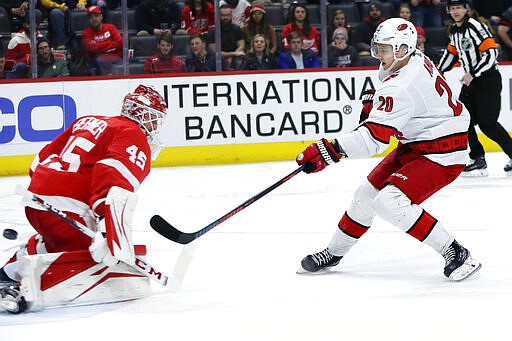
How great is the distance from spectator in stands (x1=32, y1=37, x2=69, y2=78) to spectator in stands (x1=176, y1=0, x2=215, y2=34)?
0.97 metres

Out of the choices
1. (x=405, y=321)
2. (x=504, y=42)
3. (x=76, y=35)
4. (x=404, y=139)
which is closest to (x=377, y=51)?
(x=404, y=139)

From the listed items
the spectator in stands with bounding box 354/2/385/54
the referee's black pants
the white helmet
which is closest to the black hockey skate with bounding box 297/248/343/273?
the white helmet

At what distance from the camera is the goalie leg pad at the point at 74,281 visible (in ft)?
10.8

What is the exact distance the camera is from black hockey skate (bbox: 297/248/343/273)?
3908 mm

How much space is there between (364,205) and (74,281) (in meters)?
1.12

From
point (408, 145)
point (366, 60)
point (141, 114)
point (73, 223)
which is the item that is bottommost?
point (366, 60)

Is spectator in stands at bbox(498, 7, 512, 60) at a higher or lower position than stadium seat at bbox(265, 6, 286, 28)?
lower

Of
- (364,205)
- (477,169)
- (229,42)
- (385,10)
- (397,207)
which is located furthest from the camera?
(385,10)

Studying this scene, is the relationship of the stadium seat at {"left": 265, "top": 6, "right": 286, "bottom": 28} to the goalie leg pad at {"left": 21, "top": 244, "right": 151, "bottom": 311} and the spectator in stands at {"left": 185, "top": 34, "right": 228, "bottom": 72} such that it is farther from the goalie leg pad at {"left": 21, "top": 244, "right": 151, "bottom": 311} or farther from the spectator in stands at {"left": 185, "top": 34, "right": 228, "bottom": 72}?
the goalie leg pad at {"left": 21, "top": 244, "right": 151, "bottom": 311}

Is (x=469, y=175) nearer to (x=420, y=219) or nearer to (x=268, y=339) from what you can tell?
(x=420, y=219)

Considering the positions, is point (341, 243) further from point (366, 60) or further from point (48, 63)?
point (366, 60)

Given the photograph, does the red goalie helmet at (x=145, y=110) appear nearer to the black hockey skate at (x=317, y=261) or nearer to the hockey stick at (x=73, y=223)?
the hockey stick at (x=73, y=223)

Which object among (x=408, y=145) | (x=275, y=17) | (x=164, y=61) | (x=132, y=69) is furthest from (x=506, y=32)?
(x=408, y=145)

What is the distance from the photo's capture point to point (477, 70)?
22.0ft
